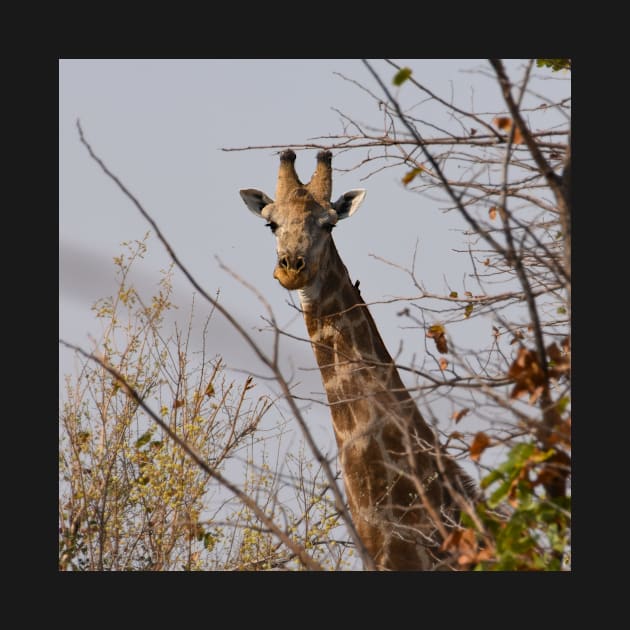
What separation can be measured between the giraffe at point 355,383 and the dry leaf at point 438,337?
706 millimetres

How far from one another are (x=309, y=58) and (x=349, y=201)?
1.59m

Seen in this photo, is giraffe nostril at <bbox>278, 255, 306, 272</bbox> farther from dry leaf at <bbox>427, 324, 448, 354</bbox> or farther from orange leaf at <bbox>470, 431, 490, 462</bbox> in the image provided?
orange leaf at <bbox>470, 431, 490, 462</bbox>

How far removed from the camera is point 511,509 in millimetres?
4668

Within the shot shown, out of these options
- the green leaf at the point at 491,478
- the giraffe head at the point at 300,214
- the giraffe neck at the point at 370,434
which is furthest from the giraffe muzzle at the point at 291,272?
the green leaf at the point at 491,478

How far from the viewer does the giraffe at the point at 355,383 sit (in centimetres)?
686

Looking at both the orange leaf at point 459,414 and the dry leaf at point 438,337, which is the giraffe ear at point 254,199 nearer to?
the dry leaf at point 438,337

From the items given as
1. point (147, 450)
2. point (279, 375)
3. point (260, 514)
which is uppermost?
point (147, 450)

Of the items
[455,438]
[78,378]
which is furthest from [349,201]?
[455,438]

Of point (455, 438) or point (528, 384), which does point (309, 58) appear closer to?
point (455, 438)

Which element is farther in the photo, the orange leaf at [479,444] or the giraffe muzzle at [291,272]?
the giraffe muzzle at [291,272]

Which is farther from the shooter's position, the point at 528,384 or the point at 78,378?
the point at 78,378

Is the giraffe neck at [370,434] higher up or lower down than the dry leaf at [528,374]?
higher up

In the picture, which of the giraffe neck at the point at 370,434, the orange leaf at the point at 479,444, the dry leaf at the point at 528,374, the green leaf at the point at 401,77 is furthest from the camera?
the giraffe neck at the point at 370,434

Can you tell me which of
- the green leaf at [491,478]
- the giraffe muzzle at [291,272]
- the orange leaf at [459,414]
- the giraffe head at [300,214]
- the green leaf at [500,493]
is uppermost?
A: the giraffe head at [300,214]
